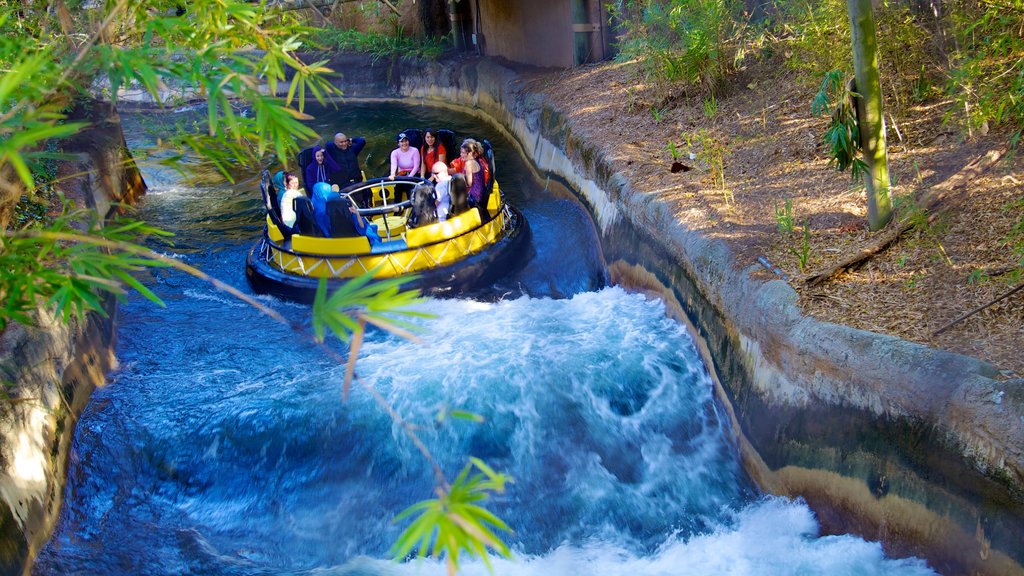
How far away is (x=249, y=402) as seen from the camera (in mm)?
6473

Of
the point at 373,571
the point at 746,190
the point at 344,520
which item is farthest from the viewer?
the point at 746,190

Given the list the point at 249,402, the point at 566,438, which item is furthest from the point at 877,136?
the point at 249,402

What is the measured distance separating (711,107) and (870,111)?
3801 millimetres

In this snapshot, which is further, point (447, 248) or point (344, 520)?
point (447, 248)

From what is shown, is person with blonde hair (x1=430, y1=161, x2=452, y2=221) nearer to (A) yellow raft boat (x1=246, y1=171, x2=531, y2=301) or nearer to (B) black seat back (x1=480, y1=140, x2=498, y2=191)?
(A) yellow raft boat (x1=246, y1=171, x2=531, y2=301)

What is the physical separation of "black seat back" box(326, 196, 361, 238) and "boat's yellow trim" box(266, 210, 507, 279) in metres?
0.18

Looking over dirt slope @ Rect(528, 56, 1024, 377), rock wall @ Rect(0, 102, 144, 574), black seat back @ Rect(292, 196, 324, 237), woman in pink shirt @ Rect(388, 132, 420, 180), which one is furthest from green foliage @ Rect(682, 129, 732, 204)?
rock wall @ Rect(0, 102, 144, 574)

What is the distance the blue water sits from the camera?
5.00 m

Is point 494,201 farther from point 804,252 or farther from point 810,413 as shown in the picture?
point 810,413

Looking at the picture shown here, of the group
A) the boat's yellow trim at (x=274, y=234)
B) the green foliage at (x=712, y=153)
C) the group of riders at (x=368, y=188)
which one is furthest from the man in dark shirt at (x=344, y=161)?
the green foliage at (x=712, y=153)

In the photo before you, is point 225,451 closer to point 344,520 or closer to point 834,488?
point 344,520

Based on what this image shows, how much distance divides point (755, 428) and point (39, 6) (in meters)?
6.89

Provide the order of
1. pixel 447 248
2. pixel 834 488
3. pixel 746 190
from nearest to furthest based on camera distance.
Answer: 1. pixel 834 488
2. pixel 746 190
3. pixel 447 248

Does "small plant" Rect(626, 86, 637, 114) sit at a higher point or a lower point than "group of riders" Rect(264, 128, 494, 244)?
higher
